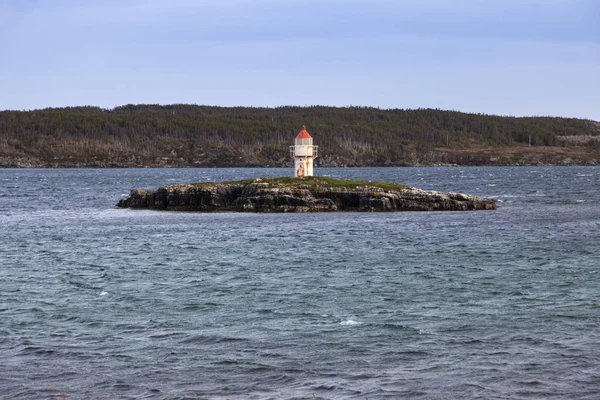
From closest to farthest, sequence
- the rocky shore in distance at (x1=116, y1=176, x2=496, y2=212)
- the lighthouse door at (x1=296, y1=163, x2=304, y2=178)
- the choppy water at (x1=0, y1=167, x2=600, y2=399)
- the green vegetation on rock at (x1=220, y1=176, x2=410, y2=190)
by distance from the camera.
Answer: the choppy water at (x1=0, y1=167, x2=600, y2=399) → the rocky shore in distance at (x1=116, y1=176, x2=496, y2=212) → the green vegetation on rock at (x1=220, y1=176, x2=410, y2=190) → the lighthouse door at (x1=296, y1=163, x2=304, y2=178)

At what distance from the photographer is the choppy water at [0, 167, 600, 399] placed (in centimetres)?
2034

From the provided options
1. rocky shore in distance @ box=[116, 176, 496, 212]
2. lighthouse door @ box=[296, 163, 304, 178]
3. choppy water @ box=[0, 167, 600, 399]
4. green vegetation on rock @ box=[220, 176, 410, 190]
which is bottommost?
choppy water @ box=[0, 167, 600, 399]

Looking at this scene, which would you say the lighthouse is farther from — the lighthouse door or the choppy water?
the choppy water

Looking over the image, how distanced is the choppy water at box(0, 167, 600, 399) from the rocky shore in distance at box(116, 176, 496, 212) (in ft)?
55.9

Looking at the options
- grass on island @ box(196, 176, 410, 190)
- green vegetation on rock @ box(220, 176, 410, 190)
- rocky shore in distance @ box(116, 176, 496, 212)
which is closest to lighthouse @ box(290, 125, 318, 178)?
green vegetation on rock @ box(220, 176, 410, 190)

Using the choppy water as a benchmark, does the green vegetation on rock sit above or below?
above

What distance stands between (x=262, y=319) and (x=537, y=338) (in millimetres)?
8187

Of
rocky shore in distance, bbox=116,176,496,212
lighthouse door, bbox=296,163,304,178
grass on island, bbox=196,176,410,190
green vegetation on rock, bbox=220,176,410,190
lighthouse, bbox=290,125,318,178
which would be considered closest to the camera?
rocky shore in distance, bbox=116,176,496,212

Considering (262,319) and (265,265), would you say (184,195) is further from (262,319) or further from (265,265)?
(262,319)

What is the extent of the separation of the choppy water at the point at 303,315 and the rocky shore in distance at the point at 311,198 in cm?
1704

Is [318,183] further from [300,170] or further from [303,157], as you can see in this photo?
[300,170]

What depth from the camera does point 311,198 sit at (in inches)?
2781

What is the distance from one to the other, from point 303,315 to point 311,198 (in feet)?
142

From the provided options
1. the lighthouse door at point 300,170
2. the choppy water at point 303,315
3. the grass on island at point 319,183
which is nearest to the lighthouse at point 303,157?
the lighthouse door at point 300,170
